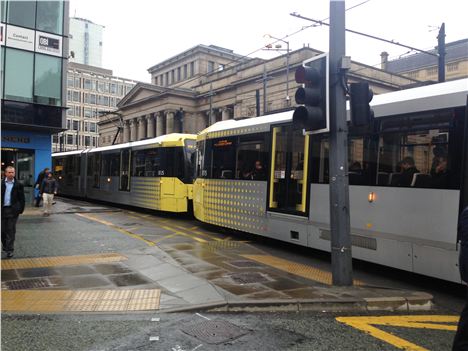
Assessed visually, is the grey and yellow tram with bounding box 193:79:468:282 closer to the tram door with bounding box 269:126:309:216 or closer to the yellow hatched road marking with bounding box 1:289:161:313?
the tram door with bounding box 269:126:309:216

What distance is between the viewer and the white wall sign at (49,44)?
2070 centimetres

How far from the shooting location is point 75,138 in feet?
385

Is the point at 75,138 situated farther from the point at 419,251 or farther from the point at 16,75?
the point at 419,251

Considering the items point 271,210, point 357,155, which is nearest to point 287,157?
point 271,210

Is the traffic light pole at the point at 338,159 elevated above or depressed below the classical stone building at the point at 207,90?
below

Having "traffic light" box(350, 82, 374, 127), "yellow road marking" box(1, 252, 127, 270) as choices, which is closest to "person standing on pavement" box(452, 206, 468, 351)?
"traffic light" box(350, 82, 374, 127)

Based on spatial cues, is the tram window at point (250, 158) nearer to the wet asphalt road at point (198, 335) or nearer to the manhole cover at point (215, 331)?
the wet asphalt road at point (198, 335)

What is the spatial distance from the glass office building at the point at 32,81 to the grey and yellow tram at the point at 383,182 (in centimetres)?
1325

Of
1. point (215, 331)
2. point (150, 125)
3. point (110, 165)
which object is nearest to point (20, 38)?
point (110, 165)

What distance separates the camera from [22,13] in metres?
20.1

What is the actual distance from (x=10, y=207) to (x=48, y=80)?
1400 centimetres

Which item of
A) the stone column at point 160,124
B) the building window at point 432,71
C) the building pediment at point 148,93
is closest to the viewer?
the building window at point 432,71

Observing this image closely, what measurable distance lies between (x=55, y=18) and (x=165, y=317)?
1979 cm

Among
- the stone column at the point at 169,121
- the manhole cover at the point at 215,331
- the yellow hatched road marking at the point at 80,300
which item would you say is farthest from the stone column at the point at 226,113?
the manhole cover at the point at 215,331
